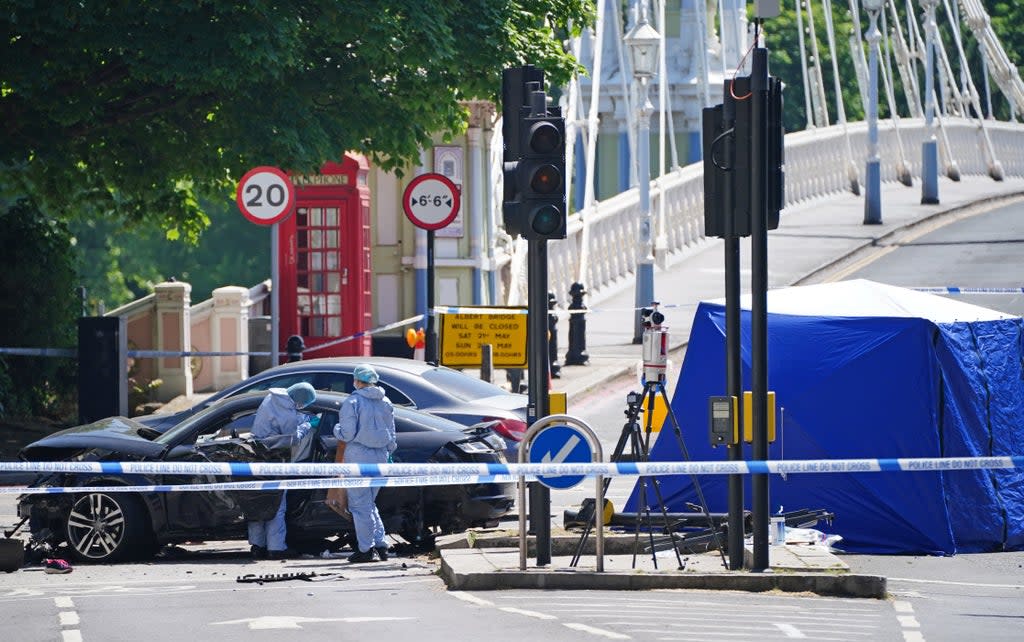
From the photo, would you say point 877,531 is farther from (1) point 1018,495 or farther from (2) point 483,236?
(2) point 483,236

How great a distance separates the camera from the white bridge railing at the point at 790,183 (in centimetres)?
3722

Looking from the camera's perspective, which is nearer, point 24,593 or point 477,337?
point 24,593

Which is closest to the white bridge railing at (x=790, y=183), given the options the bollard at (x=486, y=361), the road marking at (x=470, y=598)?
the bollard at (x=486, y=361)

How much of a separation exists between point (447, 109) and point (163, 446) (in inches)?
403

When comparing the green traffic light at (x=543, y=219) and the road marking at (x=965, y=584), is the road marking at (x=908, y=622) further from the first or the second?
the green traffic light at (x=543, y=219)

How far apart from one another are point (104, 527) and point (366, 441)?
6.67 feet

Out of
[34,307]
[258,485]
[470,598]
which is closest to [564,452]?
[470,598]

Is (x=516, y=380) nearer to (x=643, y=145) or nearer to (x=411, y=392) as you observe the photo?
(x=411, y=392)

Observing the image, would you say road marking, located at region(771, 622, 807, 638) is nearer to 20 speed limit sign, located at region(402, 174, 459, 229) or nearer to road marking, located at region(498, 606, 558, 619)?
road marking, located at region(498, 606, 558, 619)

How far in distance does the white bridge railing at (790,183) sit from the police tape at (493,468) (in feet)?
62.5

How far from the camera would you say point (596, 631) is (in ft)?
38.6

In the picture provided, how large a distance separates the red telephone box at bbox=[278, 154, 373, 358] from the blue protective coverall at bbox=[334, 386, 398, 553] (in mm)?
15754

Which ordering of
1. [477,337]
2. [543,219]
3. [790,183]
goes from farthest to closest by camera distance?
[790,183] < [477,337] < [543,219]

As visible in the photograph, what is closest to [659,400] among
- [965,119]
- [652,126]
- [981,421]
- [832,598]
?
[981,421]
